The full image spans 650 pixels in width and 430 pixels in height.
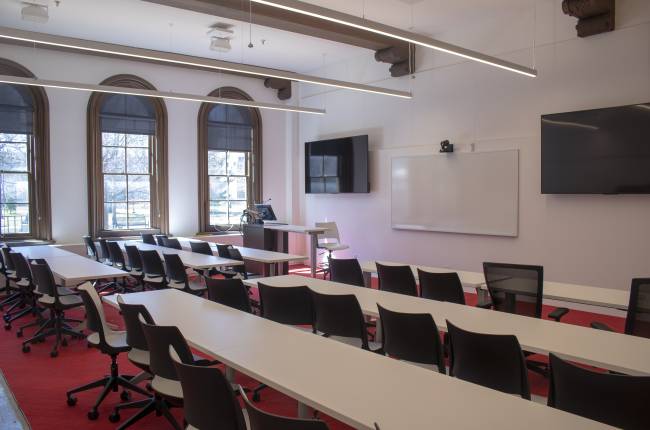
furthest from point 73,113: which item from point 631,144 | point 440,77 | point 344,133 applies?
point 631,144

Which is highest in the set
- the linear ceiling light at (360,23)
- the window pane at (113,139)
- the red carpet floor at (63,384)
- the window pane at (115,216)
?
the linear ceiling light at (360,23)

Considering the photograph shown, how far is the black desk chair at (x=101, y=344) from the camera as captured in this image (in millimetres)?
3748

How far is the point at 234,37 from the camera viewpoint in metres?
8.58

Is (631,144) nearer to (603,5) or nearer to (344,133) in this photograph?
(603,5)

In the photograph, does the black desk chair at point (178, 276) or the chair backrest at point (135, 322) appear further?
the black desk chair at point (178, 276)

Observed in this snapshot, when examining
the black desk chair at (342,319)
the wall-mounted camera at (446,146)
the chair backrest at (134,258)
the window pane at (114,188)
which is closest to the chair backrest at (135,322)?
the black desk chair at (342,319)

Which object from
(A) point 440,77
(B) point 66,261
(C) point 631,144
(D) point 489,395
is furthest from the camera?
(A) point 440,77

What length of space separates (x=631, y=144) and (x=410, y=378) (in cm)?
509

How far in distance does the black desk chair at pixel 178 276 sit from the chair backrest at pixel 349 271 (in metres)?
1.70

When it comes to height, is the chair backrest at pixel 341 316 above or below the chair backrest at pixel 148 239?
below

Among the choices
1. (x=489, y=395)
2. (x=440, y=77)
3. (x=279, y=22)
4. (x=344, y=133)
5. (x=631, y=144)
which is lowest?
(x=489, y=395)

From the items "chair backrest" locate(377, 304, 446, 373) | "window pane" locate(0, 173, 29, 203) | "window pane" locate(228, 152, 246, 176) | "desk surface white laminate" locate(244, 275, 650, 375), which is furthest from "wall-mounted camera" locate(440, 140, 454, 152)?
"window pane" locate(0, 173, 29, 203)

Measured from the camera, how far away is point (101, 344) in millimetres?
3762

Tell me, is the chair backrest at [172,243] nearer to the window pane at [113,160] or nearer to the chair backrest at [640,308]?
the window pane at [113,160]
